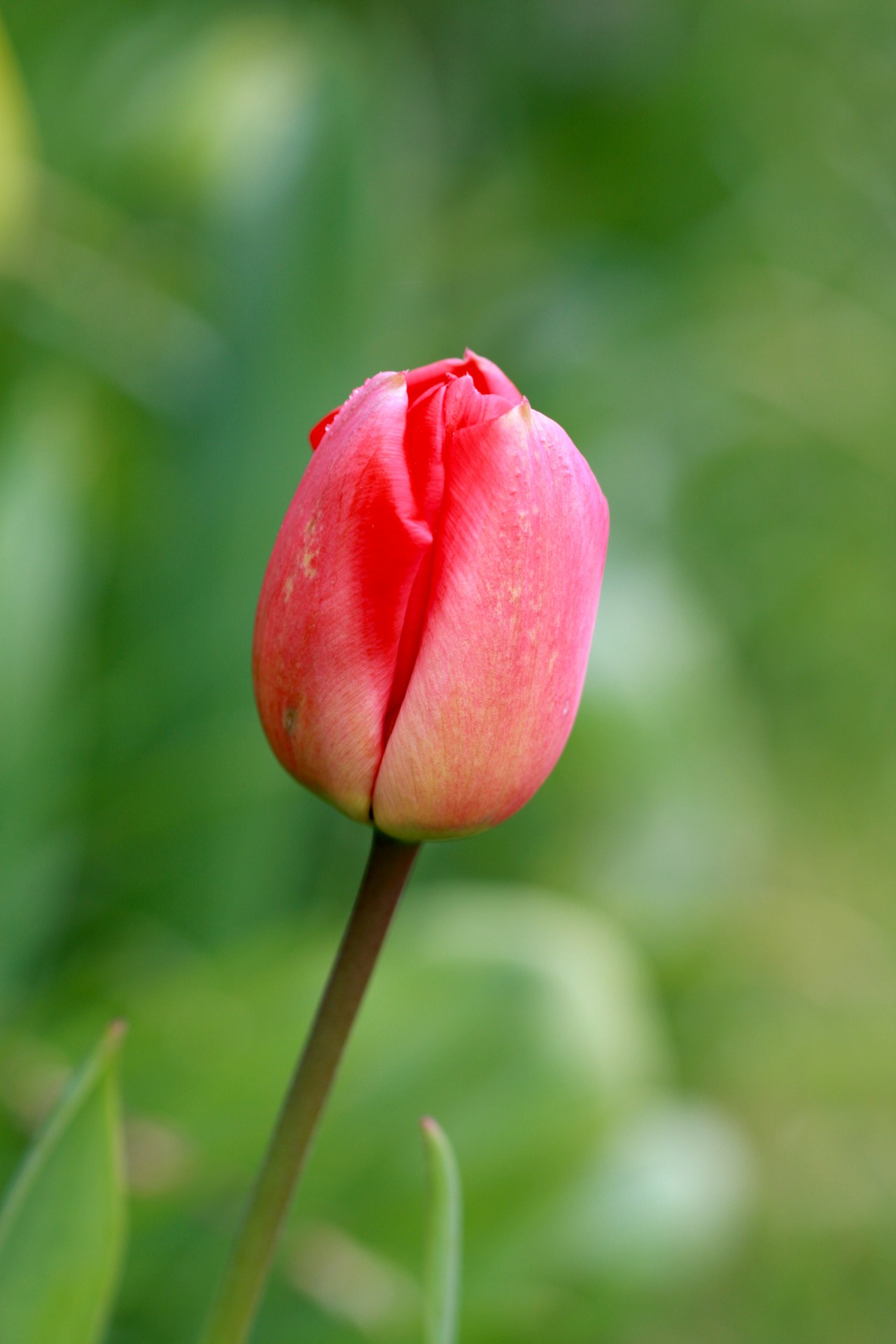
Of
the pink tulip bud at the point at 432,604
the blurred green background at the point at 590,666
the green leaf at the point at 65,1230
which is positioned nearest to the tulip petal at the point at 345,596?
the pink tulip bud at the point at 432,604

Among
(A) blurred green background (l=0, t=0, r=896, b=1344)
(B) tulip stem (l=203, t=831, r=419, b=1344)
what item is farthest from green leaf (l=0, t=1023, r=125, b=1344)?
(A) blurred green background (l=0, t=0, r=896, b=1344)

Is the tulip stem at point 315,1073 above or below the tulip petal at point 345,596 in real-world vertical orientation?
below

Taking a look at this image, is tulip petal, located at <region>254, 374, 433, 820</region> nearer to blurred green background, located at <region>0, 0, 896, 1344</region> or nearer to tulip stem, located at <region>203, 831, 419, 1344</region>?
tulip stem, located at <region>203, 831, 419, 1344</region>

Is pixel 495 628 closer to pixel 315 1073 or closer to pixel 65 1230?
pixel 315 1073

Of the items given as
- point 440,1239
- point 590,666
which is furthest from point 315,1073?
point 590,666

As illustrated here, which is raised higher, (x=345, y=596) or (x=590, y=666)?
(x=590, y=666)

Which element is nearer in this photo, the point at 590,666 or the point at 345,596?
the point at 345,596

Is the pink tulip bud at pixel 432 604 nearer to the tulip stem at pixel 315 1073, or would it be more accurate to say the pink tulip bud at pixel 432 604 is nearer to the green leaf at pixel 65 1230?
the tulip stem at pixel 315 1073
